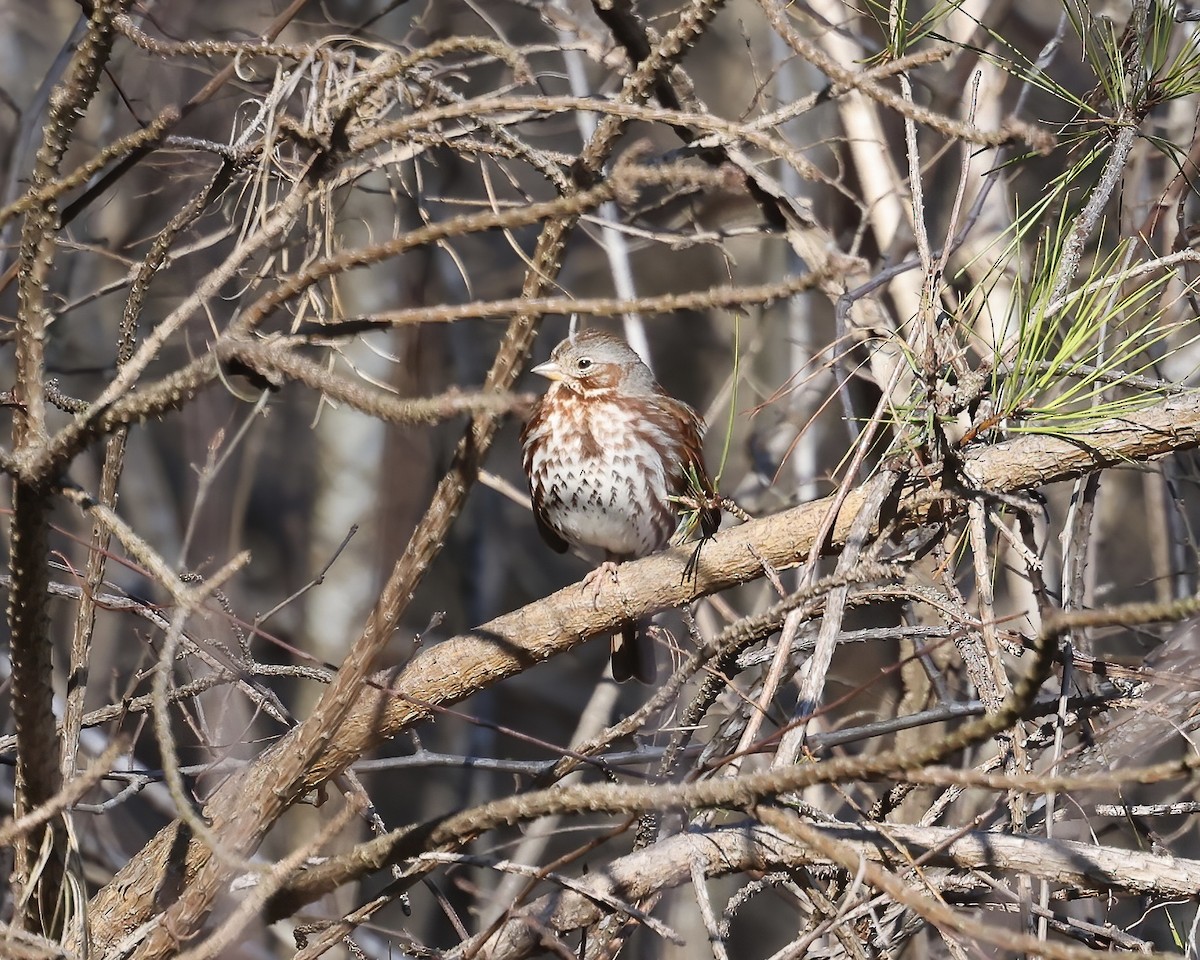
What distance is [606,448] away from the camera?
4.37 meters

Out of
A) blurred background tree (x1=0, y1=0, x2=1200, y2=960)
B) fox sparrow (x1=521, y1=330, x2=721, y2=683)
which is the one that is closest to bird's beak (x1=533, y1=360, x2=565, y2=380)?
fox sparrow (x1=521, y1=330, x2=721, y2=683)

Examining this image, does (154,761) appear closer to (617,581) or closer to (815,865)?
(617,581)

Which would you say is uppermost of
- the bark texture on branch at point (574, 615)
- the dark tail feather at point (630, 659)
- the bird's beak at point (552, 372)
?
the bird's beak at point (552, 372)

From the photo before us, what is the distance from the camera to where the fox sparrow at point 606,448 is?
4.38 m

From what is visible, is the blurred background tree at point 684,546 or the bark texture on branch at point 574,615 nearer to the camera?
the blurred background tree at point 684,546

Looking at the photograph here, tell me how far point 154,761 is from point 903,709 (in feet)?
15.5

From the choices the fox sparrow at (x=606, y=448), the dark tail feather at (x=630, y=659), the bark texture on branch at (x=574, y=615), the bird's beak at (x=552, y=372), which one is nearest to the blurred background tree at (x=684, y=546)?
the bark texture on branch at (x=574, y=615)

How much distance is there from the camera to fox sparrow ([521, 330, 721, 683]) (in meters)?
4.38

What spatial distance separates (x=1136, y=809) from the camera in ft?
8.84

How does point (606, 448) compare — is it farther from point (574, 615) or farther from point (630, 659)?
point (574, 615)

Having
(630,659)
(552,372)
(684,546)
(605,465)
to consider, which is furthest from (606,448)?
(684,546)

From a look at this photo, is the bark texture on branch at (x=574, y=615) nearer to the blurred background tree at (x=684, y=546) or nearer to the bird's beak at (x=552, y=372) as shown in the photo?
the blurred background tree at (x=684, y=546)

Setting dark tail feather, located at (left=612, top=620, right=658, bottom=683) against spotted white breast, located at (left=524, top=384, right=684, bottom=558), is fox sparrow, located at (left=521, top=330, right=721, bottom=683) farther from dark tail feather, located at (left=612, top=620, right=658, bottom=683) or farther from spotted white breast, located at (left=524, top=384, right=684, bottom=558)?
dark tail feather, located at (left=612, top=620, right=658, bottom=683)

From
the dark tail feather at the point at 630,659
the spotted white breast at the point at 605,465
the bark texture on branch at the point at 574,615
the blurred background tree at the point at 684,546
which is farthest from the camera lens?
the dark tail feather at the point at 630,659
